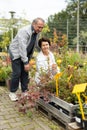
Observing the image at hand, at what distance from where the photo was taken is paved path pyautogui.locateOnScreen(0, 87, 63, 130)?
145 inches

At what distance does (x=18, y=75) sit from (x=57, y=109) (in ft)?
→ 4.59

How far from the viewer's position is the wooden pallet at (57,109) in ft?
11.4

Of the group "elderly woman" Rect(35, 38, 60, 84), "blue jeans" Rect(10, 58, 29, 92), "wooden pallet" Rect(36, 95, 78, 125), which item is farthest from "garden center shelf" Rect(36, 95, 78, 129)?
"blue jeans" Rect(10, 58, 29, 92)

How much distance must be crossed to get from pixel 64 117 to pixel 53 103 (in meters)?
0.53

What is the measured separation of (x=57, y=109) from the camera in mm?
3811

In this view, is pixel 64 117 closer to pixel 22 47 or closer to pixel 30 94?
pixel 30 94

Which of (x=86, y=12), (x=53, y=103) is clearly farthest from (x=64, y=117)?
(x=86, y=12)

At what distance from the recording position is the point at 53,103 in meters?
4.08

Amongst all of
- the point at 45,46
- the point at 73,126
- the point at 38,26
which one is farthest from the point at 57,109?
the point at 38,26

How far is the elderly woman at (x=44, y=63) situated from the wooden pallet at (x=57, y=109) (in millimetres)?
400


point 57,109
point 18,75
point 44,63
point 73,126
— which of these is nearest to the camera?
point 73,126

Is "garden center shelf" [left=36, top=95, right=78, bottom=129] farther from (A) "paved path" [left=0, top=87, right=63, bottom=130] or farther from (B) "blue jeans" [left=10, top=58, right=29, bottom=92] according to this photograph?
(B) "blue jeans" [left=10, top=58, right=29, bottom=92]

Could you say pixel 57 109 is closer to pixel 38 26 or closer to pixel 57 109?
pixel 57 109

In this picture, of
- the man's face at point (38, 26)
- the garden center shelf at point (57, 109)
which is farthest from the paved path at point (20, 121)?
the man's face at point (38, 26)
